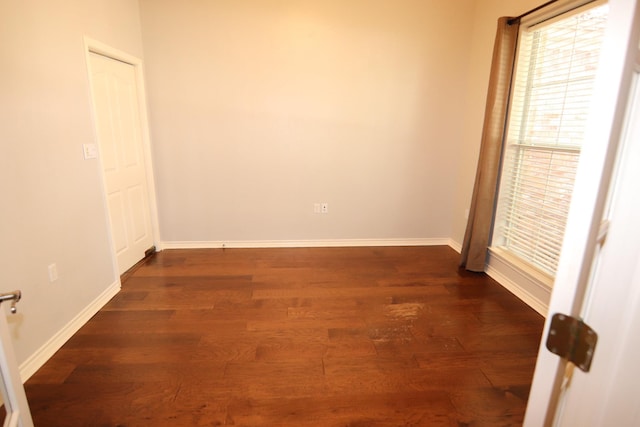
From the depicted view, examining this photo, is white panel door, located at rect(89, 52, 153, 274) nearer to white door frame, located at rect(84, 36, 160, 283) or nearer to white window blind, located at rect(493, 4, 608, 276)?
white door frame, located at rect(84, 36, 160, 283)

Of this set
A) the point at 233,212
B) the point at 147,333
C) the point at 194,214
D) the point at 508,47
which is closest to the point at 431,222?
the point at 508,47

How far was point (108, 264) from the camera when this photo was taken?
2.69 m

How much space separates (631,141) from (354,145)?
321 centimetres

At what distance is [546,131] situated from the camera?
2.63 meters

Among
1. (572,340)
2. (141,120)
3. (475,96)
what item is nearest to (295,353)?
(572,340)

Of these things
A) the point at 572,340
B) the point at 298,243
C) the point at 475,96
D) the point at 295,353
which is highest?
the point at 475,96

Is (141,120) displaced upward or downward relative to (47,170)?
upward

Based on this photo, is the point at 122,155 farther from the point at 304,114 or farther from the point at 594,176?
the point at 594,176

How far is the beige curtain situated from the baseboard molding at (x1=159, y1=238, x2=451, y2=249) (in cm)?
73

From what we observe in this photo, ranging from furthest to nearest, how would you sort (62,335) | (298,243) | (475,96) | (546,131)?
1. (298,243)
2. (475,96)
3. (546,131)
4. (62,335)

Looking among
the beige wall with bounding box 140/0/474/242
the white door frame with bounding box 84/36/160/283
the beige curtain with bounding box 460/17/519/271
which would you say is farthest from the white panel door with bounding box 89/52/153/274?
the beige curtain with bounding box 460/17/519/271

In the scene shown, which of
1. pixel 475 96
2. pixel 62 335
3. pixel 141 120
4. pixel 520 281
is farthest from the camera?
pixel 475 96

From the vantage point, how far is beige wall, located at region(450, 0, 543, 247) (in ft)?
10.2

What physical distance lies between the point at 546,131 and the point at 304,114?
2.27 meters
